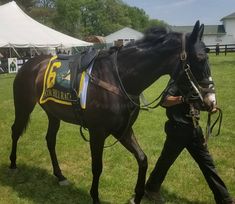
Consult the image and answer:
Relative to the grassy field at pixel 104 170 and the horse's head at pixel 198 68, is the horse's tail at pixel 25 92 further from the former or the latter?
the horse's head at pixel 198 68

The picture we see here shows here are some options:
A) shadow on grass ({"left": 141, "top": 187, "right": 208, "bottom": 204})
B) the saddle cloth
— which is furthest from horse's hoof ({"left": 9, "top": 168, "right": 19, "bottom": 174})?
shadow on grass ({"left": 141, "top": 187, "right": 208, "bottom": 204})

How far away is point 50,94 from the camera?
5211 millimetres

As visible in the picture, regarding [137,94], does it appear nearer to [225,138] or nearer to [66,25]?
[225,138]

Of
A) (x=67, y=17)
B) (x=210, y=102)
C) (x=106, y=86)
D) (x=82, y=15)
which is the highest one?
(x=82, y=15)

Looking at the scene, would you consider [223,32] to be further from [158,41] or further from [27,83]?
[158,41]

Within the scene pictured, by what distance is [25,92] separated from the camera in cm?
596

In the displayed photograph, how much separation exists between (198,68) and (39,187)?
3.01m

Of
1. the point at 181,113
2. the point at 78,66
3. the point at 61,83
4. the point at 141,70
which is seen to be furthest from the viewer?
the point at 61,83

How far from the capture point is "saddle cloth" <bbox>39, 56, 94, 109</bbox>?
4.69m

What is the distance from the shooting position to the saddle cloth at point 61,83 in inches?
185

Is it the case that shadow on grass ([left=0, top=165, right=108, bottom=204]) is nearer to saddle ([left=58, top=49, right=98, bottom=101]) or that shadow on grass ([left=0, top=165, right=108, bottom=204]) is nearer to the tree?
saddle ([left=58, top=49, right=98, bottom=101])

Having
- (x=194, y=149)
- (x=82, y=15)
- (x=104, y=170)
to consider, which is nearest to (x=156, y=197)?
(x=194, y=149)

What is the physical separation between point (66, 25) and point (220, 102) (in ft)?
254

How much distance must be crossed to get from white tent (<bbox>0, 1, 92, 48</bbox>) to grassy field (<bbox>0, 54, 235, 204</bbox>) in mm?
17463
